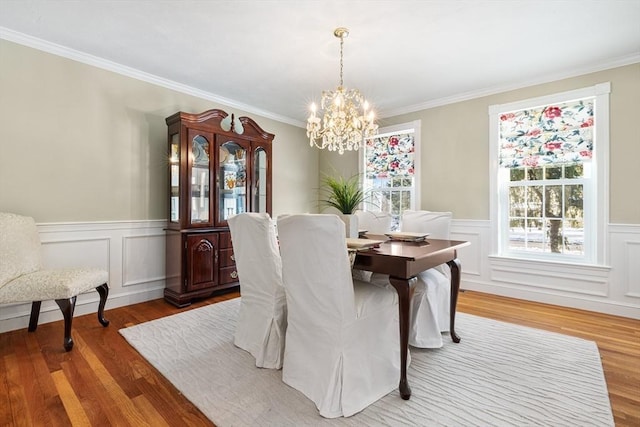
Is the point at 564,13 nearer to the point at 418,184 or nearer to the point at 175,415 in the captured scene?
the point at 418,184

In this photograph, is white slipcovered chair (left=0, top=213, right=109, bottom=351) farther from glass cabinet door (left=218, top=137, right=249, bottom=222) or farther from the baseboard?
glass cabinet door (left=218, top=137, right=249, bottom=222)

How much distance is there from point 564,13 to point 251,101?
11.1 ft

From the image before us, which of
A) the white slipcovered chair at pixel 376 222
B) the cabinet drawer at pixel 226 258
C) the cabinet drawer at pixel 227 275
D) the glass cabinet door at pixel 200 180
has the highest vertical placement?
the glass cabinet door at pixel 200 180

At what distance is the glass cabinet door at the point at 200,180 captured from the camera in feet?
10.7

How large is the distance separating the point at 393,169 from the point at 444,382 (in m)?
3.25

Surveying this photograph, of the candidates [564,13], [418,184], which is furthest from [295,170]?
[564,13]

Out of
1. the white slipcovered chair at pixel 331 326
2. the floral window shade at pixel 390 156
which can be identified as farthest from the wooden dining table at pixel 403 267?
the floral window shade at pixel 390 156

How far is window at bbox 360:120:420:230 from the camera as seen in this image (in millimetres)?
4352

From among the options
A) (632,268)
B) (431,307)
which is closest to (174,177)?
(431,307)

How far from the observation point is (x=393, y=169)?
15.0ft

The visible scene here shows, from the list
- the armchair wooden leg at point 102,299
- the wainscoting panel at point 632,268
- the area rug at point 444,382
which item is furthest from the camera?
the wainscoting panel at point 632,268

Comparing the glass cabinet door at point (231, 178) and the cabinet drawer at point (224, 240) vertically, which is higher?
the glass cabinet door at point (231, 178)

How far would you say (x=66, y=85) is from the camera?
9.17ft

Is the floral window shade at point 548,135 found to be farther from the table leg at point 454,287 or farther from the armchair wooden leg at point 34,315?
the armchair wooden leg at point 34,315
